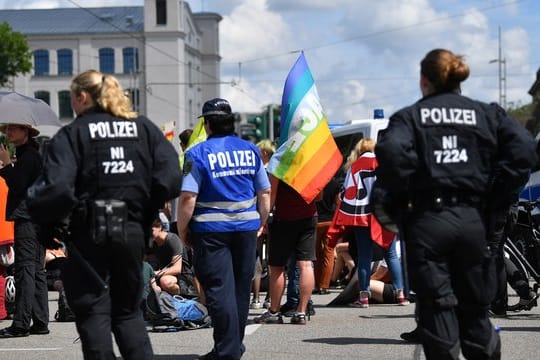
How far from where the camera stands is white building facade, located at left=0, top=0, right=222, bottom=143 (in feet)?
358

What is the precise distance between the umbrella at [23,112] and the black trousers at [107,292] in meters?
3.96

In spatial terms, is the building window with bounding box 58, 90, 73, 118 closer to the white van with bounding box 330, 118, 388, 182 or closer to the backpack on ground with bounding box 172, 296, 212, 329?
the white van with bounding box 330, 118, 388, 182

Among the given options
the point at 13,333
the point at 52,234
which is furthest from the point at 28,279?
the point at 52,234

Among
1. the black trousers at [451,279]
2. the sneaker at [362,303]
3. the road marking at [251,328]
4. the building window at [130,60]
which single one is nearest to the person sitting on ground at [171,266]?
the road marking at [251,328]

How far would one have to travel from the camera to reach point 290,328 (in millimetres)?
10523

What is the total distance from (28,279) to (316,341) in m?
2.51

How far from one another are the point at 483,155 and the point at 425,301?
850 millimetres

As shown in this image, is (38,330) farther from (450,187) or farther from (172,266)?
(450,187)

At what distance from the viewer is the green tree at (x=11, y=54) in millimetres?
88875

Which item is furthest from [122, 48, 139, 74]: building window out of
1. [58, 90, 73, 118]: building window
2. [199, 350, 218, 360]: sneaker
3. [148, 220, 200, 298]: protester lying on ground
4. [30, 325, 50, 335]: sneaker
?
[199, 350, 218, 360]: sneaker

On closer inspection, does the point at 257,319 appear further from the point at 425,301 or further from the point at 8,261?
the point at 425,301

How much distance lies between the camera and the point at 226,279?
7977mm

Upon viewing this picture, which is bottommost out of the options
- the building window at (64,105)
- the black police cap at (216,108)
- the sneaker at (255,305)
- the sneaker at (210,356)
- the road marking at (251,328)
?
the sneaker at (255,305)

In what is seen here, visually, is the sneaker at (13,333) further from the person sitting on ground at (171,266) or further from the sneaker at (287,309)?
the sneaker at (287,309)
